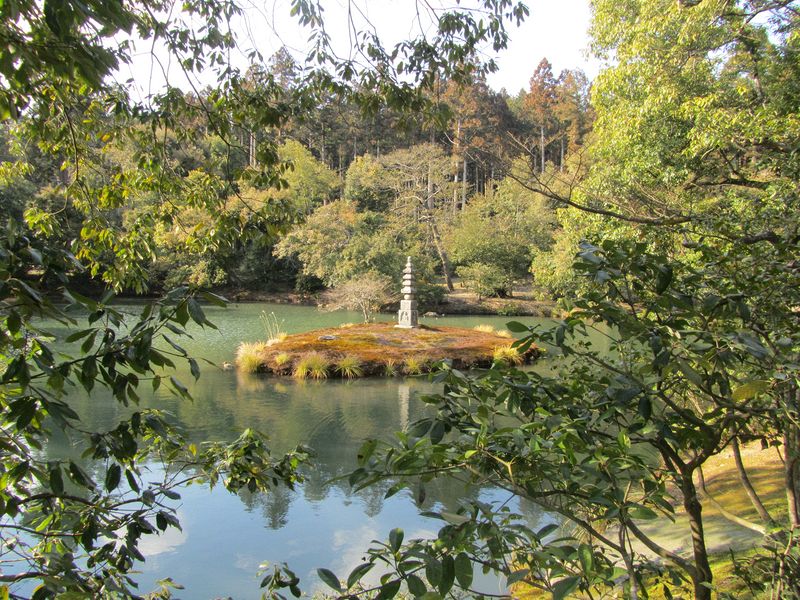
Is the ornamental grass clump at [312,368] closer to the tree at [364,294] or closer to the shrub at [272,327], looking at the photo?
the shrub at [272,327]

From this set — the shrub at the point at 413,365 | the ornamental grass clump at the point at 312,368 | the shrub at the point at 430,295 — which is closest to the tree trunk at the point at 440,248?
the shrub at the point at 430,295

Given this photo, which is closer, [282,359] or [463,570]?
[463,570]

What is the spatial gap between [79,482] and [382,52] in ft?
7.81

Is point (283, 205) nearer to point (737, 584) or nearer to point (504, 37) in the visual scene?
point (504, 37)

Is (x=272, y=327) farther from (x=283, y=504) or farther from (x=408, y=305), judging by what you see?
(x=283, y=504)

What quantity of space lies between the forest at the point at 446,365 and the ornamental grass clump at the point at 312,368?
196 inches

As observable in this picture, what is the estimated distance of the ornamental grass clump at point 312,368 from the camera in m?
10.8

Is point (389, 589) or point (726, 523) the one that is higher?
point (389, 589)

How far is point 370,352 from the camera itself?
38.9ft

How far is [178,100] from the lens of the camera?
9.18 ft

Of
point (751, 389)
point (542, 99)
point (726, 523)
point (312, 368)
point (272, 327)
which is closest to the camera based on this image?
point (751, 389)

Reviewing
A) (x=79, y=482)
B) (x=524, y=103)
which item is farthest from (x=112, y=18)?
(x=524, y=103)

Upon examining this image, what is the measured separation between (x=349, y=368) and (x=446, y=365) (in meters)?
9.69

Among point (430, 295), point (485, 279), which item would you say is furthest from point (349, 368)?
point (485, 279)
